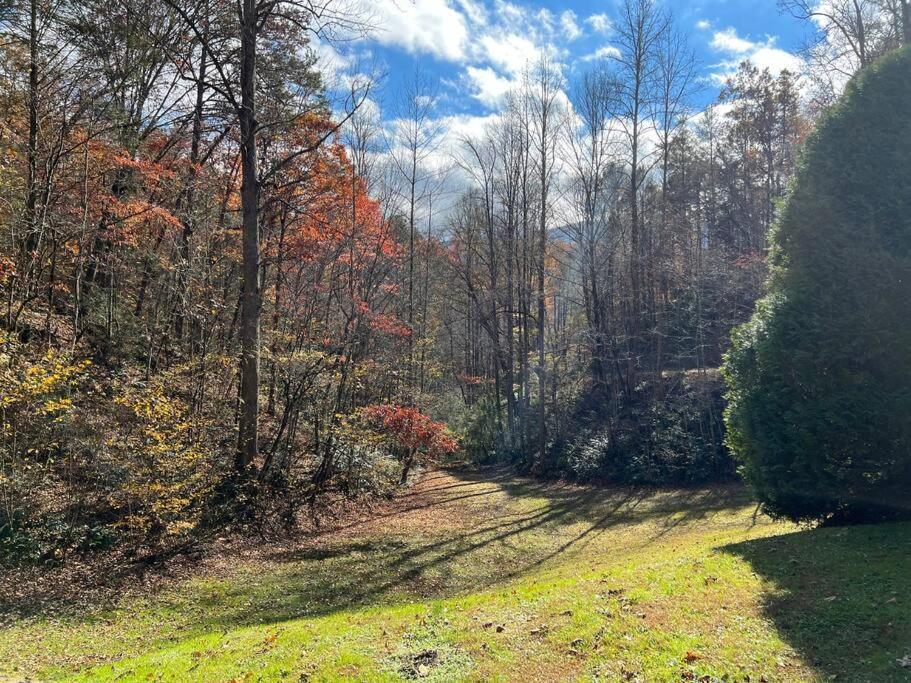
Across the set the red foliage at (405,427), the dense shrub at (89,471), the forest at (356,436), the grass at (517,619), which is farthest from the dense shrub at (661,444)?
the dense shrub at (89,471)

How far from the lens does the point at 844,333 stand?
6285 millimetres

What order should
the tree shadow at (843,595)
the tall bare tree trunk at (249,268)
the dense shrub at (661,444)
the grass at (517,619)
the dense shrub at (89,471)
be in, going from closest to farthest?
the tree shadow at (843,595) → the grass at (517,619) → the dense shrub at (89,471) → the tall bare tree trunk at (249,268) → the dense shrub at (661,444)

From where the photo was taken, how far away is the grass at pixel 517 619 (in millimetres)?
3867

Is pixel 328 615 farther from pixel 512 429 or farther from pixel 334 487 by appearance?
pixel 512 429

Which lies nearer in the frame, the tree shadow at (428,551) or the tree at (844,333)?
the tree at (844,333)

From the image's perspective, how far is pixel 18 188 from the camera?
936 centimetres

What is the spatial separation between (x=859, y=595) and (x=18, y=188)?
1353 cm

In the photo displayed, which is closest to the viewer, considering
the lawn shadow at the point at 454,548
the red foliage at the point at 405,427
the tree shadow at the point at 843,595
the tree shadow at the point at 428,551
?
the tree shadow at the point at 843,595

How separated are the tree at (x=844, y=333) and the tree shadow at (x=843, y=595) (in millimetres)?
632

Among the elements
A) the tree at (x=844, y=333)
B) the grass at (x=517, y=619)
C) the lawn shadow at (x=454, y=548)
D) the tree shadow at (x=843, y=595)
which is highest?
the tree at (x=844, y=333)

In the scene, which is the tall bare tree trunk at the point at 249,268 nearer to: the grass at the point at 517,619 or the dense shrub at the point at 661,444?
the grass at the point at 517,619

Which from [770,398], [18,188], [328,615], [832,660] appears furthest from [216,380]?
[832,660]

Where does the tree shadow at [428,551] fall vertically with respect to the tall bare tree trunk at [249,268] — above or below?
below

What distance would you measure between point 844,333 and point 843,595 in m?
3.25
